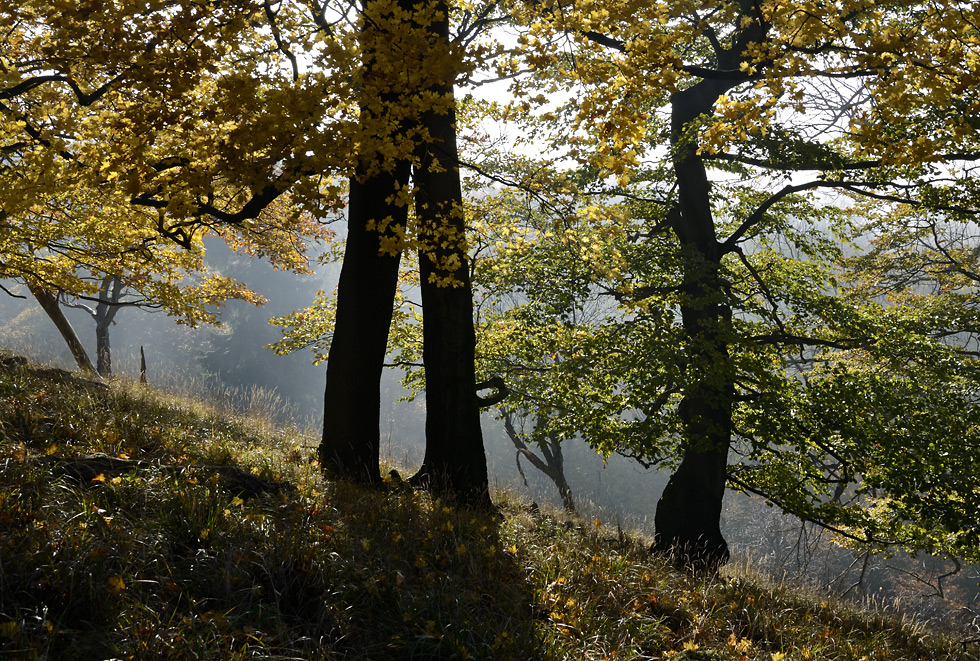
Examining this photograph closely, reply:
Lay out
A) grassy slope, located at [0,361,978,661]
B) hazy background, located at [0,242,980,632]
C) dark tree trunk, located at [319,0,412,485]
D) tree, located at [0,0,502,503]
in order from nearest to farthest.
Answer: grassy slope, located at [0,361,978,661]
tree, located at [0,0,502,503]
dark tree trunk, located at [319,0,412,485]
hazy background, located at [0,242,980,632]

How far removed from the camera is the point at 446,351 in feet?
19.4

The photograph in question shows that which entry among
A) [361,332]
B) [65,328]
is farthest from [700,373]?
[65,328]

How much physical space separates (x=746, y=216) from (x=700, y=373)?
11.7ft

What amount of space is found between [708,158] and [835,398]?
3793 mm

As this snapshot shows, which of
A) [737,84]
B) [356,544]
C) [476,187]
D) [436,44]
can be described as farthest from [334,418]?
[737,84]

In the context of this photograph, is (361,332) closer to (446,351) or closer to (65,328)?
(446,351)

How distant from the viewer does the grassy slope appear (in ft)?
7.84

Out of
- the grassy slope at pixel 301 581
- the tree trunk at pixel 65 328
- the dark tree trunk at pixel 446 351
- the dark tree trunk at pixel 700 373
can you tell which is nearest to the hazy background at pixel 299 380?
the tree trunk at pixel 65 328

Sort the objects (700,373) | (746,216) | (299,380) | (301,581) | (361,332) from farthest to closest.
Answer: (299,380) → (746,216) → (700,373) → (361,332) → (301,581)

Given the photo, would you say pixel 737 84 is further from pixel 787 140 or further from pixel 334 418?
pixel 334 418

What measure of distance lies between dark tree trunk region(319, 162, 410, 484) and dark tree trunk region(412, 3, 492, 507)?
16.6 inches

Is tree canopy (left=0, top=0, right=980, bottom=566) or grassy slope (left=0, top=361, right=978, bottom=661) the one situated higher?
tree canopy (left=0, top=0, right=980, bottom=566)

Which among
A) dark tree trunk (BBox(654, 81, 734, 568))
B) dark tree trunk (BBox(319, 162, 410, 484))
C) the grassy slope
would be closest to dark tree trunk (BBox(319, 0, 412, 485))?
dark tree trunk (BBox(319, 162, 410, 484))

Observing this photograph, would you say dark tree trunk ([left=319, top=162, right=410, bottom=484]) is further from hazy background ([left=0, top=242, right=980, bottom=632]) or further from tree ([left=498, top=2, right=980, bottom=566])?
hazy background ([left=0, top=242, right=980, bottom=632])
